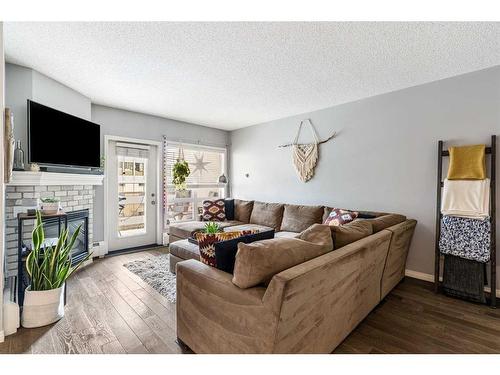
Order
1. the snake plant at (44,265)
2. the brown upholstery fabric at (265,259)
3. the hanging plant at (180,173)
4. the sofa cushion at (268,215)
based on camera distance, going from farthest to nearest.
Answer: the hanging plant at (180,173) < the sofa cushion at (268,215) < the snake plant at (44,265) < the brown upholstery fabric at (265,259)

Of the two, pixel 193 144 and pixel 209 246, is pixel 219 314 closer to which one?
pixel 209 246

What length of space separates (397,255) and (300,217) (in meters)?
1.49

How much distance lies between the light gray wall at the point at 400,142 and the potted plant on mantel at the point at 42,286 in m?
3.52

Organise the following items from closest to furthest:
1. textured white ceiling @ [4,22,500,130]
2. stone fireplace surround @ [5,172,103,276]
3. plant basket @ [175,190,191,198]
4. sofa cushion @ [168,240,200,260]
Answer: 1. textured white ceiling @ [4,22,500,130]
2. stone fireplace surround @ [5,172,103,276]
3. sofa cushion @ [168,240,200,260]
4. plant basket @ [175,190,191,198]

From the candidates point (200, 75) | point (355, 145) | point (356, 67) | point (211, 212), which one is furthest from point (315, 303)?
point (211, 212)

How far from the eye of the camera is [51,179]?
2895mm

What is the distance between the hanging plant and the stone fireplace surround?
156 centimetres

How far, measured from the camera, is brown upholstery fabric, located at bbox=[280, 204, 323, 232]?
3803 mm

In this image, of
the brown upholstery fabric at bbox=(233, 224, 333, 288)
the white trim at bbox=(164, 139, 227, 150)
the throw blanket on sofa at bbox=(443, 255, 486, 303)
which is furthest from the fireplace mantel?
the throw blanket on sofa at bbox=(443, 255, 486, 303)

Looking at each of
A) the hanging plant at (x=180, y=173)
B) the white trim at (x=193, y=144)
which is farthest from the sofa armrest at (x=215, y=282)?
the white trim at (x=193, y=144)

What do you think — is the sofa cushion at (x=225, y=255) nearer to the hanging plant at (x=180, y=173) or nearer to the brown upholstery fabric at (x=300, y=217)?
the brown upholstery fabric at (x=300, y=217)

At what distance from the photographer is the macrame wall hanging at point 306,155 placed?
163 inches

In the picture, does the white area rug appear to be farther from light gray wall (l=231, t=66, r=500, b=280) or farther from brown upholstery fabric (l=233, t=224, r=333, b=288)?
light gray wall (l=231, t=66, r=500, b=280)

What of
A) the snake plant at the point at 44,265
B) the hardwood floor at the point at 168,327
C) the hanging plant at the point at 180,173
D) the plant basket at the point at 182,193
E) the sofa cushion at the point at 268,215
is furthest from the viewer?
the plant basket at the point at 182,193
